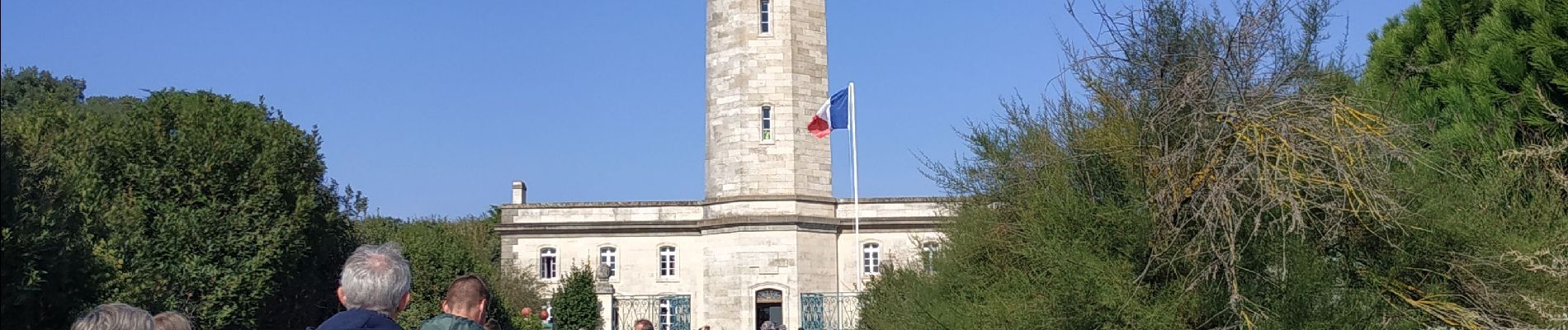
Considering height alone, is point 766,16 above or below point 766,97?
above

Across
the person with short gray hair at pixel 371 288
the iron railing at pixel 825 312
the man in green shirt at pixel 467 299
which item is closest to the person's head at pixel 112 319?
the person with short gray hair at pixel 371 288

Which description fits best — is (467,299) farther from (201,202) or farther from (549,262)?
(549,262)

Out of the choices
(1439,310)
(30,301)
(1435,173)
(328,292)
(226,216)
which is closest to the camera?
(1439,310)

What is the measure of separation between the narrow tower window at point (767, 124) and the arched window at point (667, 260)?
5.61 m

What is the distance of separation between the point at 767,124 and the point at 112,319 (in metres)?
33.4

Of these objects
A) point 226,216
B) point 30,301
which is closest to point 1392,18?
point 30,301

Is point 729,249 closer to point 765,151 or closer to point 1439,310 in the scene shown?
point 765,151

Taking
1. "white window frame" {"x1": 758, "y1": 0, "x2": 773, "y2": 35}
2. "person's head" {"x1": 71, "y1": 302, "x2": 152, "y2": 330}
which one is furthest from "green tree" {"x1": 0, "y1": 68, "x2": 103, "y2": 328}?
"white window frame" {"x1": 758, "y1": 0, "x2": 773, "y2": 35}

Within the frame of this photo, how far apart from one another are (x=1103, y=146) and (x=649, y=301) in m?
26.4

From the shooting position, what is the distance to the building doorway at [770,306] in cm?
3931

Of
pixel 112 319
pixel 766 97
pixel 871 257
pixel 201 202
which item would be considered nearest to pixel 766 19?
pixel 766 97

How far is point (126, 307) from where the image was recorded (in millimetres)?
5238

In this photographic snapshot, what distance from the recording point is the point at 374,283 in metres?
5.01

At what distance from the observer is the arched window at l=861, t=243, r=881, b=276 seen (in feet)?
139
